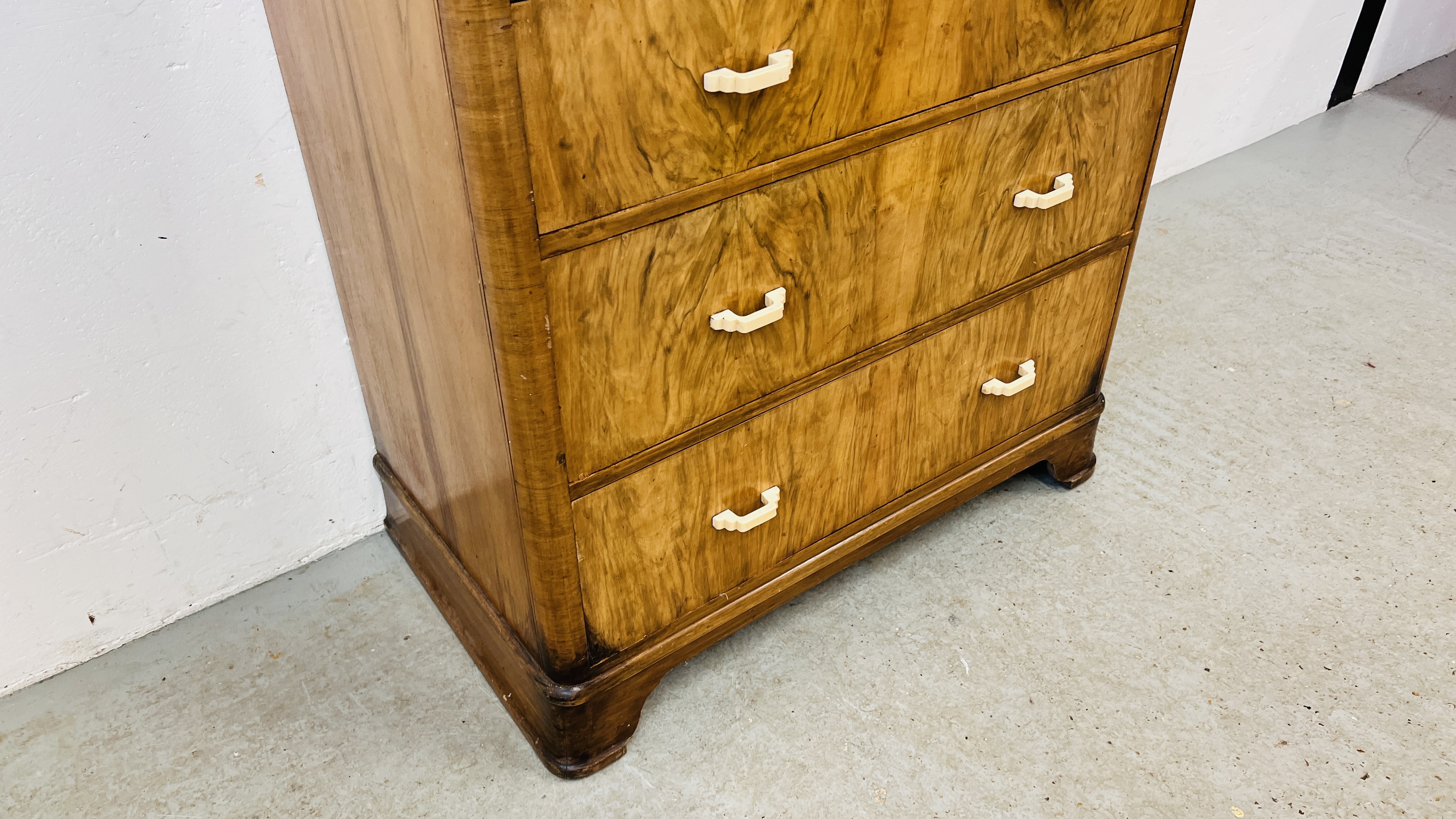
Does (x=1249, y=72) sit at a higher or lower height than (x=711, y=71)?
lower

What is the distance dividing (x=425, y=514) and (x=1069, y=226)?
112 centimetres

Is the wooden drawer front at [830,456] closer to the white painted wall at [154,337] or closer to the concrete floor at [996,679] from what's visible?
the concrete floor at [996,679]

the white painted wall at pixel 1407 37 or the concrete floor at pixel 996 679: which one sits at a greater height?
the white painted wall at pixel 1407 37

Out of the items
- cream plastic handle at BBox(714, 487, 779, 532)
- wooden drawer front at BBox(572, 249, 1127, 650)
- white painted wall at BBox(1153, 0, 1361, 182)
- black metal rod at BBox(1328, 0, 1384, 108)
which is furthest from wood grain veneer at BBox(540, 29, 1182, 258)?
black metal rod at BBox(1328, 0, 1384, 108)

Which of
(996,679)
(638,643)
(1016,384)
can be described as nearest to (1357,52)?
(1016,384)

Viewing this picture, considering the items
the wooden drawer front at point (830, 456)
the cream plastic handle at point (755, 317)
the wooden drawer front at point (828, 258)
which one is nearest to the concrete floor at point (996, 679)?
the wooden drawer front at point (830, 456)

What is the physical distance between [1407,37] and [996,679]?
3120 mm

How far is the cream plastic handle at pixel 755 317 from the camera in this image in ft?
4.08

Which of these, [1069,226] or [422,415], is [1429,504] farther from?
[422,415]

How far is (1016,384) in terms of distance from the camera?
66.9 inches

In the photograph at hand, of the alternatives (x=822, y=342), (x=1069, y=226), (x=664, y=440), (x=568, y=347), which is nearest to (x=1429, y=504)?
(x=1069, y=226)

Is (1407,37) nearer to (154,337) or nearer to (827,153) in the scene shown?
(827,153)

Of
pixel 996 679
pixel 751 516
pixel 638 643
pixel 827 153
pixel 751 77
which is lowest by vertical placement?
pixel 996 679

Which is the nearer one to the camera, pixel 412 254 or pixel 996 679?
pixel 412 254
